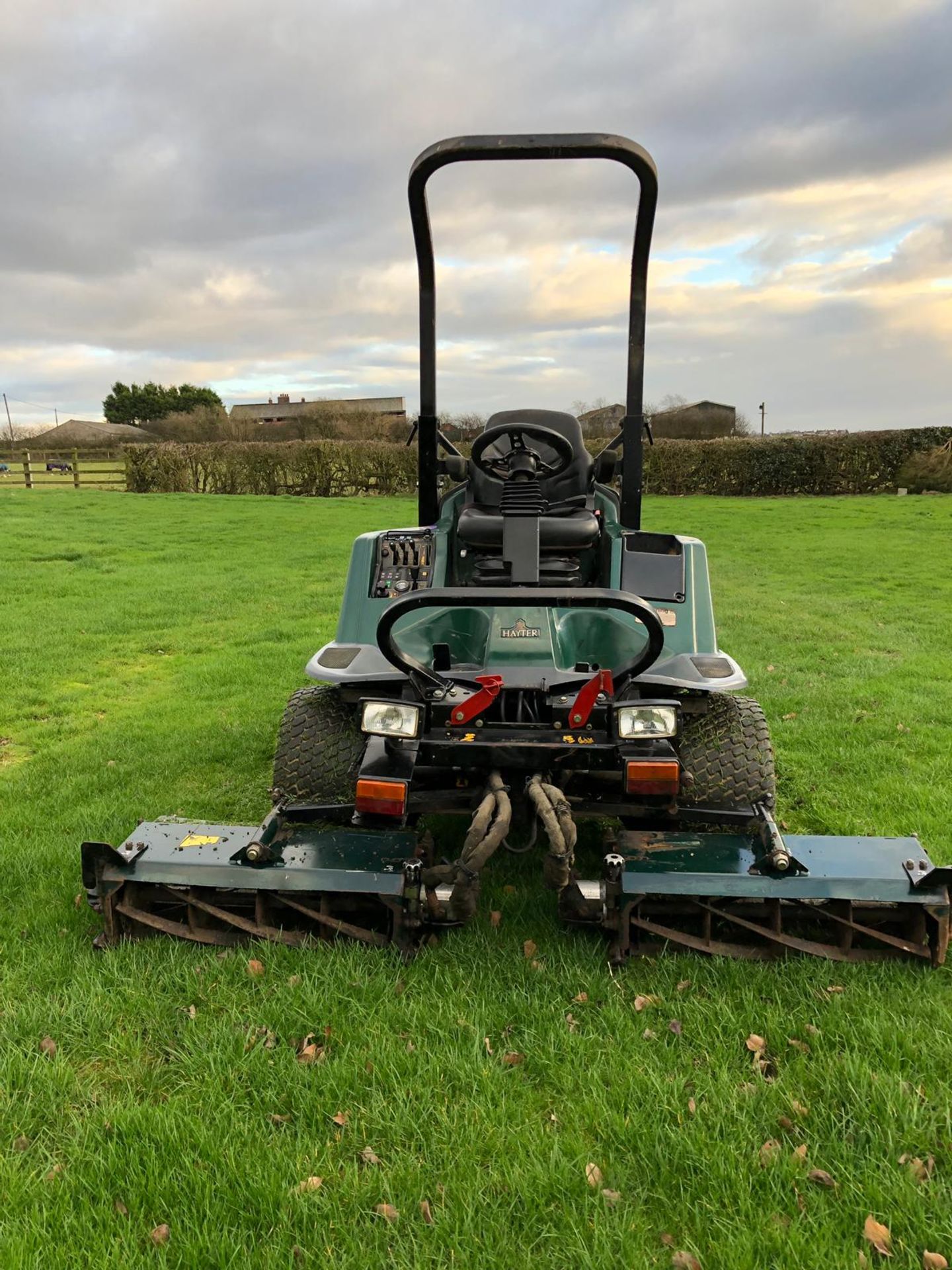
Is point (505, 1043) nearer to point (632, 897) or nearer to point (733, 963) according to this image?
point (632, 897)

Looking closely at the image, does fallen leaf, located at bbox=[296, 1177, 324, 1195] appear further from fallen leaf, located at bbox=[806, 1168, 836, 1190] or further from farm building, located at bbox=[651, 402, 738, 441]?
farm building, located at bbox=[651, 402, 738, 441]

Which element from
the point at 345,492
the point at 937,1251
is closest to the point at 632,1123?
the point at 937,1251

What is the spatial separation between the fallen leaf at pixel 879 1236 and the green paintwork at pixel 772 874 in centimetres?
82

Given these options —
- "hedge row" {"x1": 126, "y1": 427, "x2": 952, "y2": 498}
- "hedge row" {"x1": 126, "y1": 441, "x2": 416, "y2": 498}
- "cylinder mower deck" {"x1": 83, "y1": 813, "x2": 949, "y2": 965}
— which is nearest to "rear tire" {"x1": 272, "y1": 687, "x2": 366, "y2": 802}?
"cylinder mower deck" {"x1": 83, "y1": 813, "x2": 949, "y2": 965}

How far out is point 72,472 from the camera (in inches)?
989

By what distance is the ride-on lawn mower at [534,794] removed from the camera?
2.45 metres

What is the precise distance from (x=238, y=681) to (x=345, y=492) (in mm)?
17015

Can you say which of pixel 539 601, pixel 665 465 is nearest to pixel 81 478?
pixel 665 465

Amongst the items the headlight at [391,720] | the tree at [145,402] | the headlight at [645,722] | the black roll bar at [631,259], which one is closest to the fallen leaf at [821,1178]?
the headlight at [645,722]

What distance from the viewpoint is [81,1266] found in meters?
1.65

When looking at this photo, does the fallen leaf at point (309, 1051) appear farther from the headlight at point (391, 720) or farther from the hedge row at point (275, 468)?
the hedge row at point (275, 468)

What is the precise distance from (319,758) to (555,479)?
175 cm

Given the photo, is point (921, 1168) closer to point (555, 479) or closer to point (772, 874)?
point (772, 874)

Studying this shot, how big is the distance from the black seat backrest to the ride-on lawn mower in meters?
0.67
